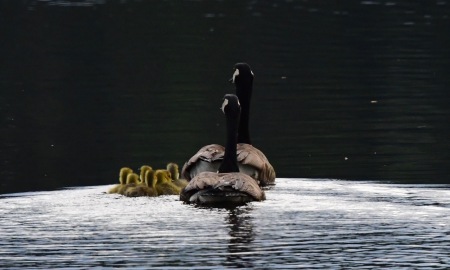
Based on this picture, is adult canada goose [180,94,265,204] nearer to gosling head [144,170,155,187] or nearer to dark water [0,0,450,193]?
gosling head [144,170,155,187]

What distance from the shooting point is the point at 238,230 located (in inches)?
659

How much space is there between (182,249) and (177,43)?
35939 millimetres

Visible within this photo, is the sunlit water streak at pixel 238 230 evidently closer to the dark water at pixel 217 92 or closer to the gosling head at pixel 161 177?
the gosling head at pixel 161 177

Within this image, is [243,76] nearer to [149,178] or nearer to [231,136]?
[231,136]

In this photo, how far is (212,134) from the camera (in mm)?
29094

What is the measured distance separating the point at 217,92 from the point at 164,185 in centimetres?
1687

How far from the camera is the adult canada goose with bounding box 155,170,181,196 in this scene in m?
19.9

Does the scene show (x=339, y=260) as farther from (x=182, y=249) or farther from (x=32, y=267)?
(x=32, y=267)

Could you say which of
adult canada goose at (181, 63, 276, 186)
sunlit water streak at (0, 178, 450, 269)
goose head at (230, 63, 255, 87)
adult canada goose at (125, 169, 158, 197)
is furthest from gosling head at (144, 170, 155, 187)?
goose head at (230, 63, 255, 87)

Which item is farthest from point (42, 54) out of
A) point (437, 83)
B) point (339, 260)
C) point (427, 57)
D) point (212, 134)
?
point (339, 260)

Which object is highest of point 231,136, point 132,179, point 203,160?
point 231,136

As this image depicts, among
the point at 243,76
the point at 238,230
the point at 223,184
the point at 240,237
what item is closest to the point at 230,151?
the point at 223,184

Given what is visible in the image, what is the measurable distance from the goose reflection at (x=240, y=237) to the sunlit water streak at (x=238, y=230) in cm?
1

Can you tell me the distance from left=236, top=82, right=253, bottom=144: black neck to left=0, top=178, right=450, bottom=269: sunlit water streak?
3.44 metres
